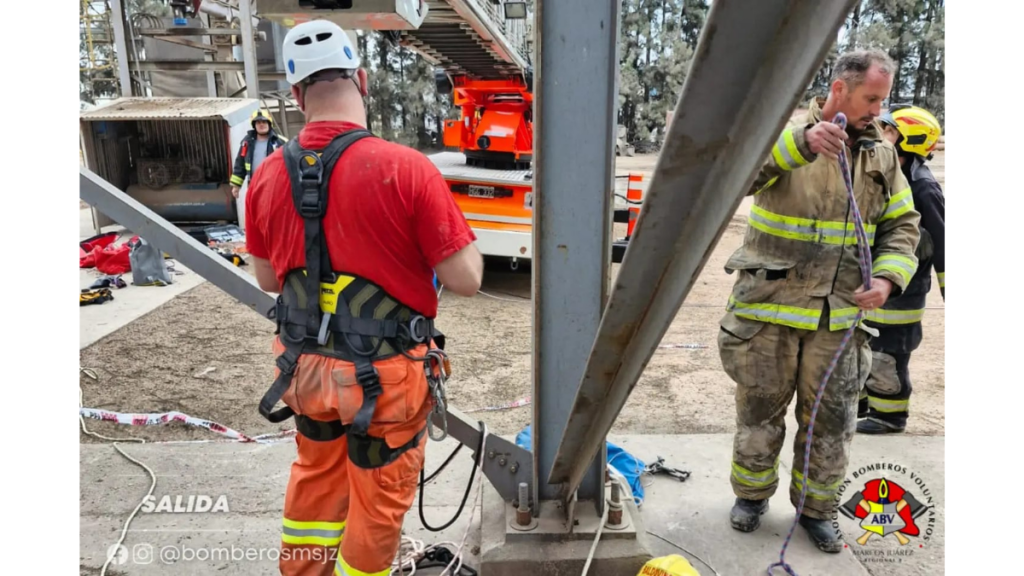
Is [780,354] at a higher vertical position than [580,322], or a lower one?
lower

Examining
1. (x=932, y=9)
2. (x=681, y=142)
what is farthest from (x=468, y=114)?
(x=932, y=9)

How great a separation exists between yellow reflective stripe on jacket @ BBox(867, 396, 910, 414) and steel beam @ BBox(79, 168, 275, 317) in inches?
147

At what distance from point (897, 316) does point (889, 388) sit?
18.2 inches

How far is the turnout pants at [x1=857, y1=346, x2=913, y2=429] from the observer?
4062 millimetres

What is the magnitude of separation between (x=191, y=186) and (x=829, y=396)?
997cm

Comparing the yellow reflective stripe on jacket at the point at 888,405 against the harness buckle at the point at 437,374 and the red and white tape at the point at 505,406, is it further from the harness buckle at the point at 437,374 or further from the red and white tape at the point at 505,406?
the harness buckle at the point at 437,374

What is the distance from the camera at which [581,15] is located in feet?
6.47

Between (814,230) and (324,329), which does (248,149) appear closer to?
(324,329)

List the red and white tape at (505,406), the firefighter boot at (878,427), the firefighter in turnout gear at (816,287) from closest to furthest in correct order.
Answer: the firefighter in turnout gear at (816,287)
the firefighter boot at (878,427)
the red and white tape at (505,406)

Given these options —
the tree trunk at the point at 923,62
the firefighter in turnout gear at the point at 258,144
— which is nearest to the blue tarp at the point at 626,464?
the firefighter in turnout gear at the point at 258,144

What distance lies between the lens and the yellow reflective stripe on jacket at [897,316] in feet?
13.1

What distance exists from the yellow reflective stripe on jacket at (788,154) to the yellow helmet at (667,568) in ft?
5.09

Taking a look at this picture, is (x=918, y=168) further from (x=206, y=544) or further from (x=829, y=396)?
(x=206, y=544)

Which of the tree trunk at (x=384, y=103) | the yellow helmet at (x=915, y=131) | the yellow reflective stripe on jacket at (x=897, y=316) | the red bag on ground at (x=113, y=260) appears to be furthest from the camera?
the tree trunk at (x=384, y=103)
